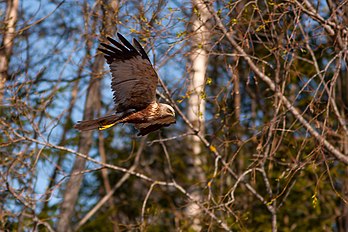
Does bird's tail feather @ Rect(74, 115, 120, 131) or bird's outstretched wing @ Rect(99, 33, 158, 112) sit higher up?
bird's outstretched wing @ Rect(99, 33, 158, 112)

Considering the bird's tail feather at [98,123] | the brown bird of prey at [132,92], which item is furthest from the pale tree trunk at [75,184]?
the bird's tail feather at [98,123]

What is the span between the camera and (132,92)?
6.18m

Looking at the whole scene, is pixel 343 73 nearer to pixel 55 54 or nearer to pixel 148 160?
pixel 148 160

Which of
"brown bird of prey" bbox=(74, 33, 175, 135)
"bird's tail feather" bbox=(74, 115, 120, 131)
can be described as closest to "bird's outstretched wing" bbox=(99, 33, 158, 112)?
"brown bird of prey" bbox=(74, 33, 175, 135)

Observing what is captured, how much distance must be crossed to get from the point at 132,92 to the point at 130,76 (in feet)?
0.60

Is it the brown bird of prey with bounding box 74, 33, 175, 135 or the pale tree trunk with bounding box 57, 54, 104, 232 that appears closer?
the brown bird of prey with bounding box 74, 33, 175, 135

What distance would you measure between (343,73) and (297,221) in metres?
2.34

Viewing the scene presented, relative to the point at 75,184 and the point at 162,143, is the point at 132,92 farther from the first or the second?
the point at 75,184

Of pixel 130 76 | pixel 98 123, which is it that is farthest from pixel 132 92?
pixel 98 123

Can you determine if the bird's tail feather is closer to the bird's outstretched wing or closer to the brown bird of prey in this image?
the brown bird of prey

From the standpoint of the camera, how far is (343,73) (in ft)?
36.1

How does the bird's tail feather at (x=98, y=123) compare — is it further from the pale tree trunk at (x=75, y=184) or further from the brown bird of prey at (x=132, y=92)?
the pale tree trunk at (x=75, y=184)

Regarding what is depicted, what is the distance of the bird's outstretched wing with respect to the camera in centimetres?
589

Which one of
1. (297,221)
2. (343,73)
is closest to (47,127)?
(297,221)
